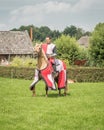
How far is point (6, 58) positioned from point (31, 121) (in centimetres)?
4931

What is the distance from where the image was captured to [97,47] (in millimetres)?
50500

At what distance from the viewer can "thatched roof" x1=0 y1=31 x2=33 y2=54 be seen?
6028 cm

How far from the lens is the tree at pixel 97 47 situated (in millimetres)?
50066

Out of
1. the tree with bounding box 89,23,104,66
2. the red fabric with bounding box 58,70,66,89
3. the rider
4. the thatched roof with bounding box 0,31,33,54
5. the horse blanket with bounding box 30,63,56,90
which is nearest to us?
the horse blanket with bounding box 30,63,56,90

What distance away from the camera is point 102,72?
1196 inches

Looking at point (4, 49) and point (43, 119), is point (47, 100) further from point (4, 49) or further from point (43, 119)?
point (4, 49)

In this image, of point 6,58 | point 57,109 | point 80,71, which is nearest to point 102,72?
point 80,71

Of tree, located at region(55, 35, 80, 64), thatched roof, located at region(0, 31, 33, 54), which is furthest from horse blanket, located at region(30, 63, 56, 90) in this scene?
thatched roof, located at region(0, 31, 33, 54)

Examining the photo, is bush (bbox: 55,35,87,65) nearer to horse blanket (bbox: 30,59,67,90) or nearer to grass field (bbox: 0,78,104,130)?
horse blanket (bbox: 30,59,67,90)

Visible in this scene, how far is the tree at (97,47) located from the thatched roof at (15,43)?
12870 mm

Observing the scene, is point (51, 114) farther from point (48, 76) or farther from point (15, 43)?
point (15, 43)

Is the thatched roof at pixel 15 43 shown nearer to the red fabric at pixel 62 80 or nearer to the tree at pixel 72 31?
the red fabric at pixel 62 80

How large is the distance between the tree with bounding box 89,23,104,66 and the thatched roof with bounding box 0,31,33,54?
12.9 metres

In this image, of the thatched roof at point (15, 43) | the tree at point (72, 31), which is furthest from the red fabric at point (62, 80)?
the tree at point (72, 31)
